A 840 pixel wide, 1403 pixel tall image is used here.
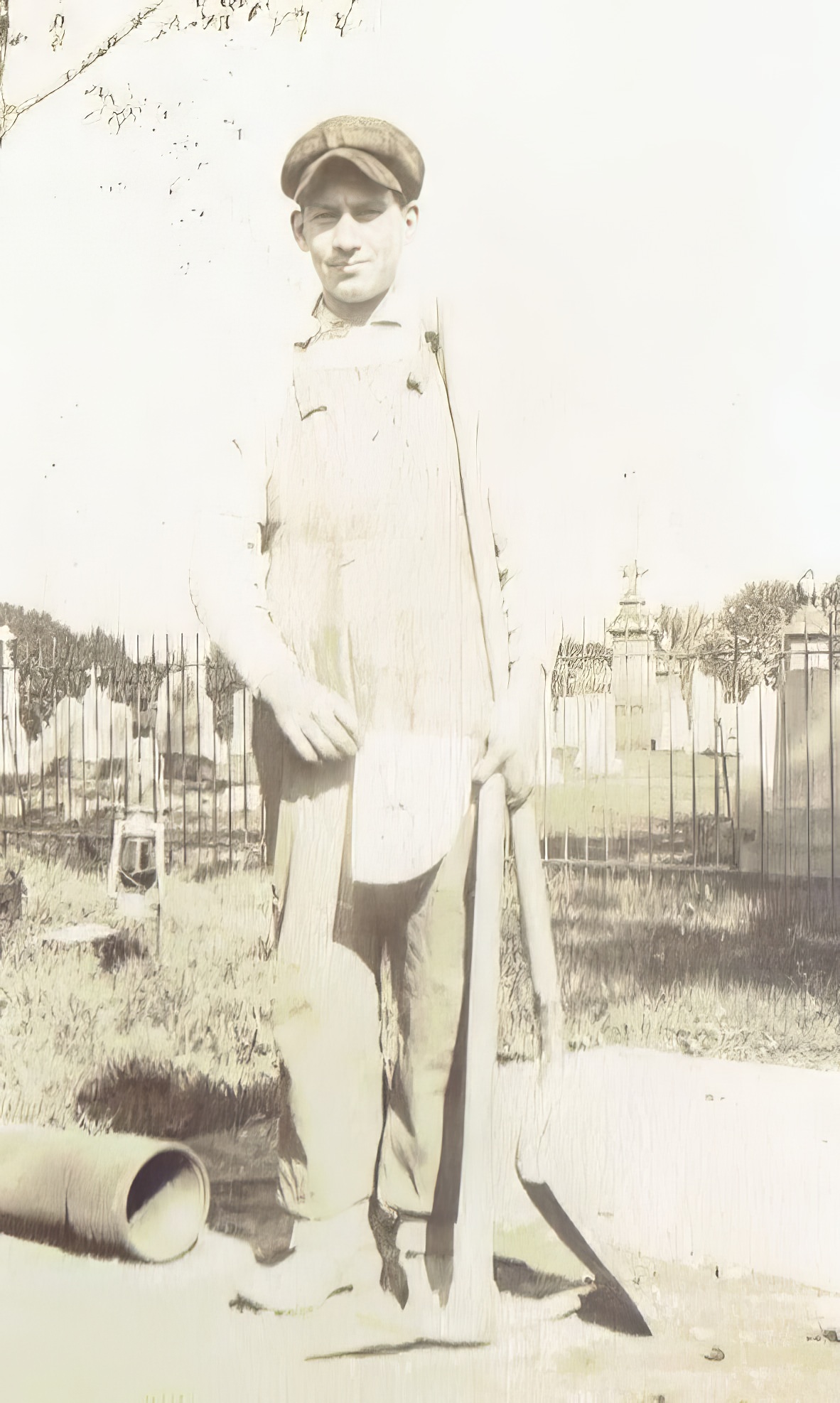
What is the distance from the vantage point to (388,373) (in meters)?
2.35

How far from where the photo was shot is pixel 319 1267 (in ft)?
7.43

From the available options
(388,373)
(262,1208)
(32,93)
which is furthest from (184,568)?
(262,1208)

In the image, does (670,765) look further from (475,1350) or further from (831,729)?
(475,1350)

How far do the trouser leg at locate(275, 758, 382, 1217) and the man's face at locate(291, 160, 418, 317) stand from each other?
104 cm

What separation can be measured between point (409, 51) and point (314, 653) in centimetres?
135

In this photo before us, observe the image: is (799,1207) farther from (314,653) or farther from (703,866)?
(314,653)

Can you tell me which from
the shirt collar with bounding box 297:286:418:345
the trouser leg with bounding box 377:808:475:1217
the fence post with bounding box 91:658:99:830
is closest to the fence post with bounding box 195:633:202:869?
the fence post with bounding box 91:658:99:830

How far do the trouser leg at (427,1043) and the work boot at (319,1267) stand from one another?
95 millimetres

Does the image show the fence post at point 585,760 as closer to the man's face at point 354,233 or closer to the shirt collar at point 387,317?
the shirt collar at point 387,317

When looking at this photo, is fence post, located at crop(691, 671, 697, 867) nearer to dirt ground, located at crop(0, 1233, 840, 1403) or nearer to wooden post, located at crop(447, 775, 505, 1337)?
wooden post, located at crop(447, 775, 505, 1337)

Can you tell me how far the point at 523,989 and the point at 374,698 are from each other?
708 mm

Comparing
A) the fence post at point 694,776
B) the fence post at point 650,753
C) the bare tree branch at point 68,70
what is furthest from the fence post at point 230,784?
the bare tree branch at point 68,70

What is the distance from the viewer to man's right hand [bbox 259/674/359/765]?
232 centimetres

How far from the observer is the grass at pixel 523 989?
92.7 inches
